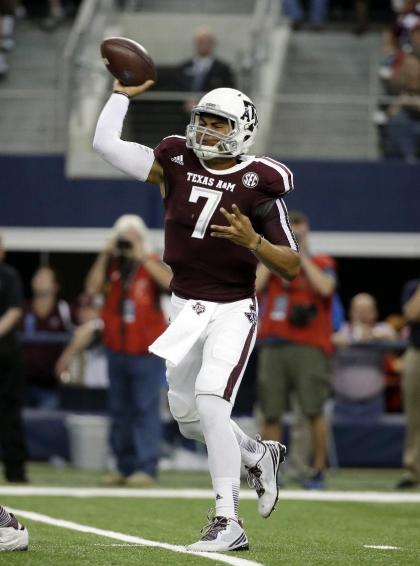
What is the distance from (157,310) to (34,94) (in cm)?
599

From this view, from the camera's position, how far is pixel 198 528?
8.48 meters

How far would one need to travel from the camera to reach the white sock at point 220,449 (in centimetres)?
688

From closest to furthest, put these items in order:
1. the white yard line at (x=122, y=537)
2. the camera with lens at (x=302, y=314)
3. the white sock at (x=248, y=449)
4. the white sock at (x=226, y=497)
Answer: the white yard line at (x=122, y=537)
the white sock at (x=226, y=497)
the white sock at (x=248, y=449)
the camera with lens at (x=302, y=314)

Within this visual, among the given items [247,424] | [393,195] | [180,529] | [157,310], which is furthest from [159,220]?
[180,529]

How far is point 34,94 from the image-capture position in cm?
1722

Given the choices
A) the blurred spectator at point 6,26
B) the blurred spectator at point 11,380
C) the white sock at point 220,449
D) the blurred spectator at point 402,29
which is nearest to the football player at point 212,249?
the white sock at point 220,449

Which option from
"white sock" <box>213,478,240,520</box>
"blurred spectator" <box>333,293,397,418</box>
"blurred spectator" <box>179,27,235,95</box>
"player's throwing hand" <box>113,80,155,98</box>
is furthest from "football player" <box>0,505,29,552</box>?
"blurred spectator" <box>179,27,235,95</box>

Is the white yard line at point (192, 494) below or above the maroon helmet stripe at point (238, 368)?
below

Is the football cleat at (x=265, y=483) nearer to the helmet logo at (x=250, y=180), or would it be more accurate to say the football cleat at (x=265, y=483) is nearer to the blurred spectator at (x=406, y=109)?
the helmet logo at (x=250, y=180)

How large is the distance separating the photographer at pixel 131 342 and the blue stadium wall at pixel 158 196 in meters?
4.87

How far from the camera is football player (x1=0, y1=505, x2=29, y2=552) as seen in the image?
6582 millimetres

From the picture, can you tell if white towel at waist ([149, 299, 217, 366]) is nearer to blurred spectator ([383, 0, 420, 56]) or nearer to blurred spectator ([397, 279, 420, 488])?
blurred spectator ([397, 279, 420, 488])

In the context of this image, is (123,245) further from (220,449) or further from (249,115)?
(220,449)

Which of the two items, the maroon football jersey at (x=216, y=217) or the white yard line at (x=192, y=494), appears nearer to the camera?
the maroon football jersey at (x=216, y=217)
